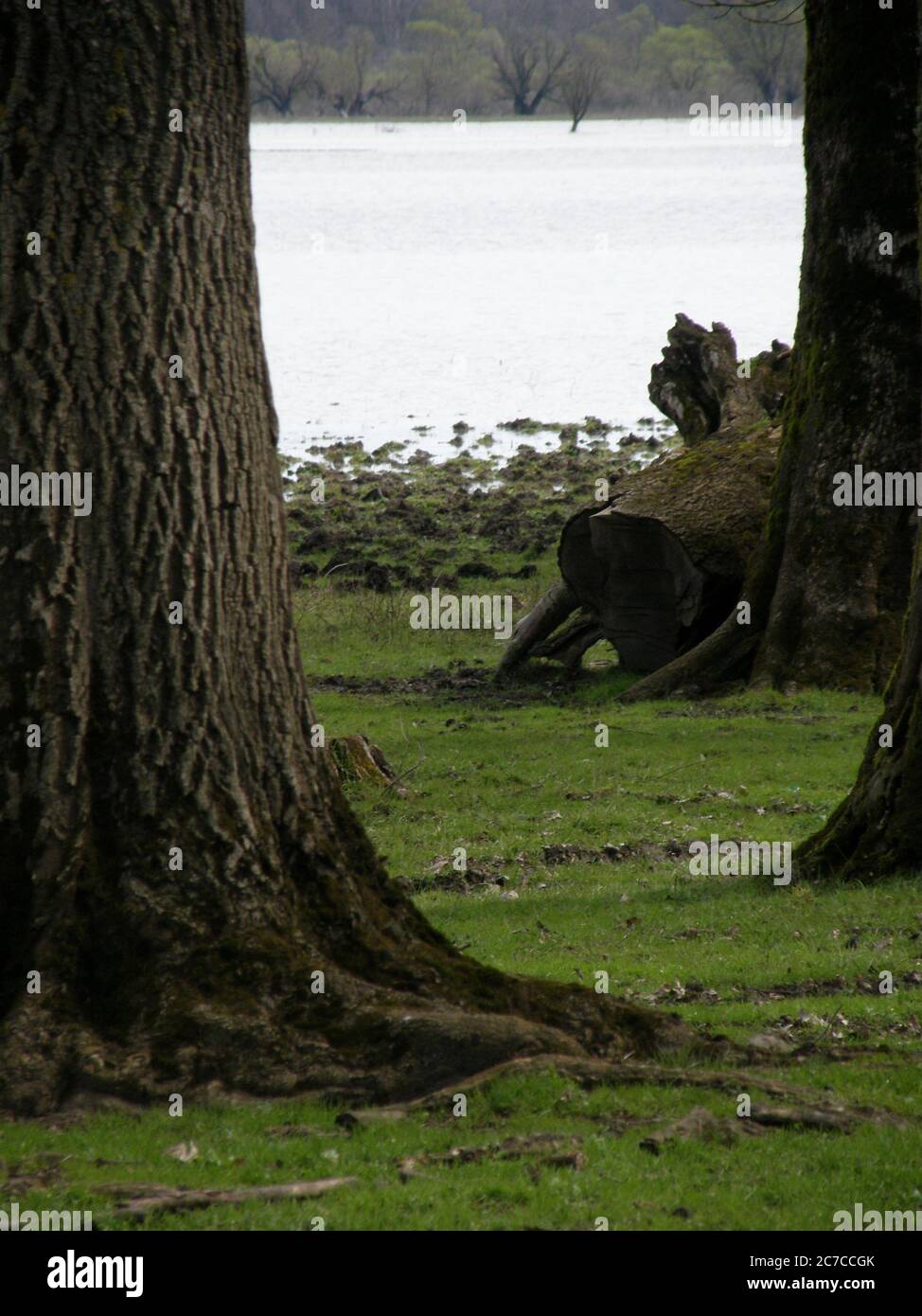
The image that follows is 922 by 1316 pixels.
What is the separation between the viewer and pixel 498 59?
120m

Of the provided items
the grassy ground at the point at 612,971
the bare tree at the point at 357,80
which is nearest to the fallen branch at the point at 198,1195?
the grassy ground at the point at 612,971

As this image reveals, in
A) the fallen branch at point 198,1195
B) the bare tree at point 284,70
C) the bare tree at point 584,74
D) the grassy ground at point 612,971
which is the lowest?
the grassy ground at point 612,971

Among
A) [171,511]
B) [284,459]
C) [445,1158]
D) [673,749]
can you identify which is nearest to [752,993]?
[445,1158]

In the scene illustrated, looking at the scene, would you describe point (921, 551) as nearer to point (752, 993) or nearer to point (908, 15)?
point (752, 993)

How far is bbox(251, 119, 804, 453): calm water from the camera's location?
39.8 metres

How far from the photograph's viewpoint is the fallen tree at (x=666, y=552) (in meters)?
15.6

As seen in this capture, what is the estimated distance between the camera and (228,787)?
588 cm

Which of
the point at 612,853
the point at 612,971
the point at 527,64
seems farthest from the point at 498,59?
the point at 612,971

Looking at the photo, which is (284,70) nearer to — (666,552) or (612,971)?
(666,552)

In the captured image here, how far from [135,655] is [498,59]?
12306 centimetres

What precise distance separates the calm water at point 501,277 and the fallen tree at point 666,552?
16.1 m

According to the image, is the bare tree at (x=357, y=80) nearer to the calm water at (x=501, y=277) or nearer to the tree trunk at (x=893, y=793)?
the calm water at (x=501, y=277)

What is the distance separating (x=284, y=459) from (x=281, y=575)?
85.4ft

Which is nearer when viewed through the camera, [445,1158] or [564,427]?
[445,1158]
